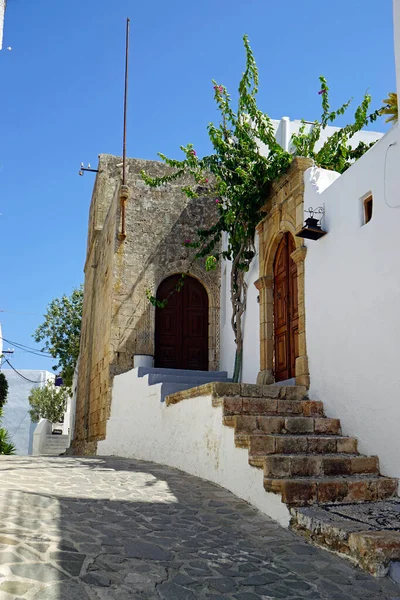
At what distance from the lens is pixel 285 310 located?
25.5 feet

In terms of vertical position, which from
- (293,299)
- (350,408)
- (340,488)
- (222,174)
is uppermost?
(222,174)

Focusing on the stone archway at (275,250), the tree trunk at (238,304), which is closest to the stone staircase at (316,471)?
the stone archway at (275,250)

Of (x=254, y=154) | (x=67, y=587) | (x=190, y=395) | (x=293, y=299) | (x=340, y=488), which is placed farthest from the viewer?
(x=254, y=154)

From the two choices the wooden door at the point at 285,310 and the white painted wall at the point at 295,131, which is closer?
the wooden door at the point at 285,310

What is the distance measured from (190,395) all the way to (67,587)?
407 cm

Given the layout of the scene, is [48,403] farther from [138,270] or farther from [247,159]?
[247,159]

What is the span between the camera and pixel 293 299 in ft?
25.0

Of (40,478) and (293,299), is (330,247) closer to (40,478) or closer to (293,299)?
(293,299)

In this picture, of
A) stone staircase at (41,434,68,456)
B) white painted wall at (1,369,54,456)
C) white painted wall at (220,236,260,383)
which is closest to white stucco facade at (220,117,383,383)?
white painted wall at (220,236,260,383)

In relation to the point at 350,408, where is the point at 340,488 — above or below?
below

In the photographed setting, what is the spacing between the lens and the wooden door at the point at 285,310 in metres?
7.54

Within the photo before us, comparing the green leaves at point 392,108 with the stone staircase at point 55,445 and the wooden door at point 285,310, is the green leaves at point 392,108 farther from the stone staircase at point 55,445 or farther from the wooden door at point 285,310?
the stone staircase at point 55,445

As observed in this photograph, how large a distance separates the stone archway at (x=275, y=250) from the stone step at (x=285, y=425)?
2.94 ft

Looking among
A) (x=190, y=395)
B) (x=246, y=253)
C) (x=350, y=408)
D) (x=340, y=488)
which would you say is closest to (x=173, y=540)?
(x=340, y=488)
